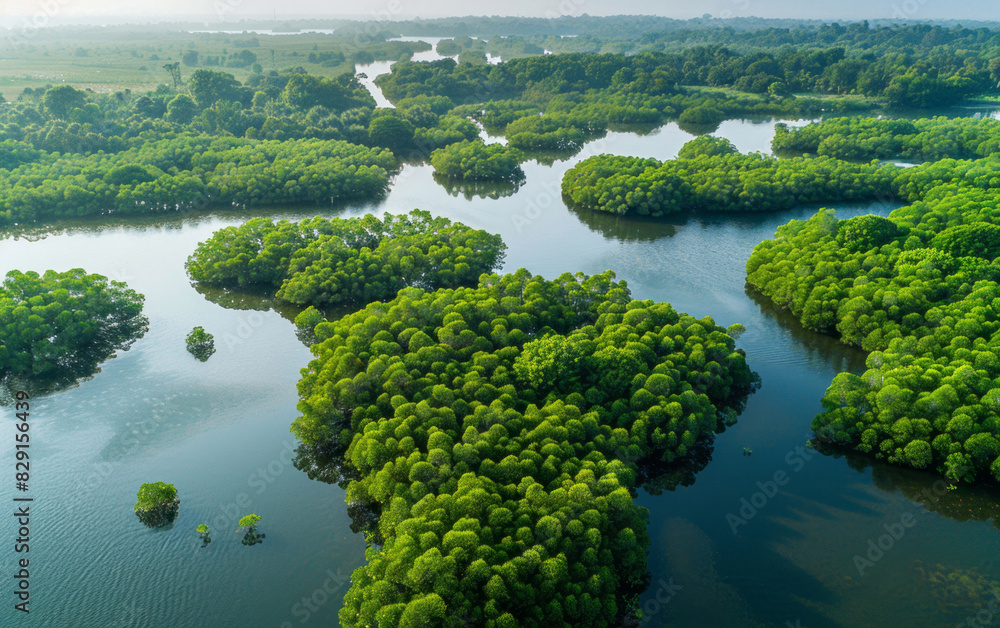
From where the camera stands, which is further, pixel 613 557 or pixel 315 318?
pixel 315 318

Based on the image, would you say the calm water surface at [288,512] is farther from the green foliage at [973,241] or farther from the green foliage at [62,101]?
the green foliage at [62,101]

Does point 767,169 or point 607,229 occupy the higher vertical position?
point 767,169

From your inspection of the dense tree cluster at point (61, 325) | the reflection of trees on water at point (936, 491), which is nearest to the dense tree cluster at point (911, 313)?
the reflection of trees on water at point (936, 491)

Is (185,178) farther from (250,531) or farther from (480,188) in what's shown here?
(250,531)

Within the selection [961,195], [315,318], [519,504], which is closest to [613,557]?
[519,504]

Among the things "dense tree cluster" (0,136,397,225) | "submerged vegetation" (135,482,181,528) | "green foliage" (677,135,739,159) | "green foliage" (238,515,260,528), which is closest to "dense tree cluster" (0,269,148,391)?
"submerged vegetation" (135,482,181,528)

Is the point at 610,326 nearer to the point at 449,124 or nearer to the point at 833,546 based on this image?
the point at 833,546

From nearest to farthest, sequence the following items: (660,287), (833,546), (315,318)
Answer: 1. (833,546)
2. (315,318)
3. (660,287)
